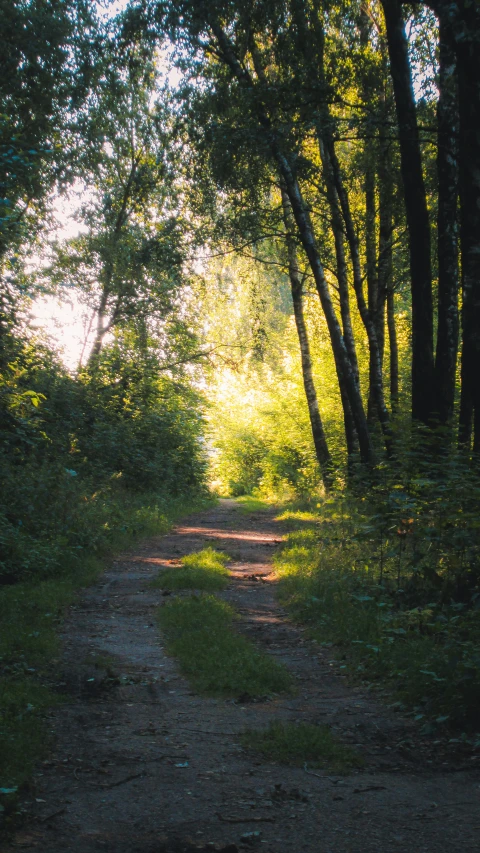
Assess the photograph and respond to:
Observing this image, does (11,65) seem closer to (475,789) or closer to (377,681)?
(377,681)

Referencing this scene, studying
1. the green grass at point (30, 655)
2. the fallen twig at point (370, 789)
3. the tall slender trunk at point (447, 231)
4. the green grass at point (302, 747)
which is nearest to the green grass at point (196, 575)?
the green grass at point (30, 655)

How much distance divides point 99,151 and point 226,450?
2069 centimetres

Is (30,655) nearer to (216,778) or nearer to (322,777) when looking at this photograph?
(216,778)

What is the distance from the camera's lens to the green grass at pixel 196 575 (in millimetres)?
10086

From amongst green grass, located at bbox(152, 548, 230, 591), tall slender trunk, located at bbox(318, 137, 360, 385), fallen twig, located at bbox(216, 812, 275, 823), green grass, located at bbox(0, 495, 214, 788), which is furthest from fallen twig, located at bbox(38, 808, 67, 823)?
tall slender trunk, located at bbox(318, 137, 360, 385)

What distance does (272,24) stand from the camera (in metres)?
13.9

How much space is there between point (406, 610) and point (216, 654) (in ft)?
7.09

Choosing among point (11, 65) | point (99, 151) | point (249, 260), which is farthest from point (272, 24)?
point (99, 151)

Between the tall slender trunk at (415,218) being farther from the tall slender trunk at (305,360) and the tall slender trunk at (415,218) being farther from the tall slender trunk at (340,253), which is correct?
the tall slender trunk at (305,360)

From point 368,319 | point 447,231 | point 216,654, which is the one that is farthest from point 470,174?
point 368,319

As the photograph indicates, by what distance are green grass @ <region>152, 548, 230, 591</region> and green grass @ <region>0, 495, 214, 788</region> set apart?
114cm

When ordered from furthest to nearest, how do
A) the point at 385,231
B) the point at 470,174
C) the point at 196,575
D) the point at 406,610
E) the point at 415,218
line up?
the point at 385,231 → the point at 415,218 → the point at 196,575 → the point at 470,174 → the point at 406,610

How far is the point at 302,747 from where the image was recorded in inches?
181

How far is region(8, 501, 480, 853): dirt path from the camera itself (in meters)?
3.43
